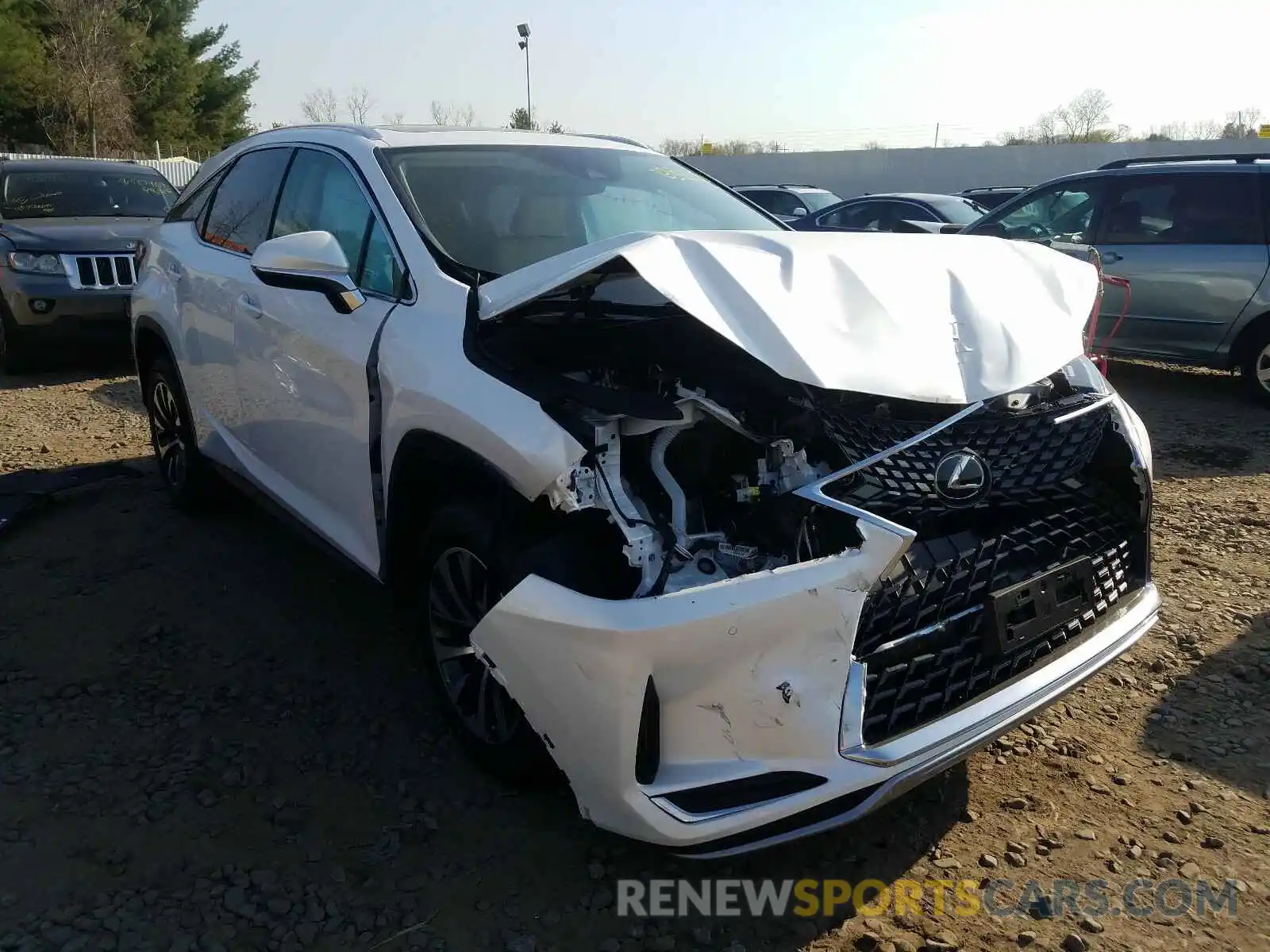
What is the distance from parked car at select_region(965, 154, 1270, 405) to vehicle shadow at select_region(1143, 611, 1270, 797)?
14.8 ft

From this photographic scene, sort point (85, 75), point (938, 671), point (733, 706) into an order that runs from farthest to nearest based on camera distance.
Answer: point (85, 75) → point (938, 671) → point (733, 706)

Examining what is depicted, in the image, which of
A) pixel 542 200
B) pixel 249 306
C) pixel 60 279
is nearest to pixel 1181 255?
pixel 542 200

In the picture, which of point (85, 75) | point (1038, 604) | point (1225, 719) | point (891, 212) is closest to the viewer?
point (1038, 604)

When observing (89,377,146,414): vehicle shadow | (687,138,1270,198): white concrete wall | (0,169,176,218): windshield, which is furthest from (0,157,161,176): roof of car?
(687,138,1270,198): white concrete wall

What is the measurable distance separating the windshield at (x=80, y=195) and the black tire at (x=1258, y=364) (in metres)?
9.06

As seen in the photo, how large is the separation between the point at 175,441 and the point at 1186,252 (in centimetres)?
710

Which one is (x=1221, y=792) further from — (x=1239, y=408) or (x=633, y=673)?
(x=1239, y=408)

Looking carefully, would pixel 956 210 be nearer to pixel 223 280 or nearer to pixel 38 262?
pixel 38 262

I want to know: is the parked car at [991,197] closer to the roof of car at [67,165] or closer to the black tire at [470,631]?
the roof of car at [67,165]

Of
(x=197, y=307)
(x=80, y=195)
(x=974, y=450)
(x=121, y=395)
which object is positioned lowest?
(x=121, y=395)

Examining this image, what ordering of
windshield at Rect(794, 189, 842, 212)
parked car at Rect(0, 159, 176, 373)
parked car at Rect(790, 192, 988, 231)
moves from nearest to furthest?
parked car at Rect(0, 159, 176, 373) → parked car at Rect(790, 192, 988, 231) → windshield at Rect(794, 189, 842, 212)

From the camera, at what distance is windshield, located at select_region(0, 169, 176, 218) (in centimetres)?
899

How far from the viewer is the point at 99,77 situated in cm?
3014

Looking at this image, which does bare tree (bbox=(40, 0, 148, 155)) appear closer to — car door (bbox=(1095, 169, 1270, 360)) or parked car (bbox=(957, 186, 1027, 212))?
parked car (bbox=(957, 186, 1027, 212))
